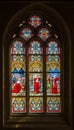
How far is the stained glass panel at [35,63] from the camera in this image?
306 inches

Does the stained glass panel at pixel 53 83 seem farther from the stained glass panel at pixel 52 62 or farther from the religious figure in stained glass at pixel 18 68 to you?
the religious figure in stained glass at pixel 18 68

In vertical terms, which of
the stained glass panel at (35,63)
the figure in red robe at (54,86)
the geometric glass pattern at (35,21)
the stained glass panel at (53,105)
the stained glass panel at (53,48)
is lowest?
the stained glass panel at (53,105)

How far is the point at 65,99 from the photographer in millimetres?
7621

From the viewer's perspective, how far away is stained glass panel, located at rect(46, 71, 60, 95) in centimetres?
779

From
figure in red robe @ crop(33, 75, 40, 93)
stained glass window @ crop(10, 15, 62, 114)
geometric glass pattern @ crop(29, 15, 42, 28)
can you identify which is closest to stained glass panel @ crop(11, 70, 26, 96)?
stained glass window @ crop(10, 15, 62, 114)

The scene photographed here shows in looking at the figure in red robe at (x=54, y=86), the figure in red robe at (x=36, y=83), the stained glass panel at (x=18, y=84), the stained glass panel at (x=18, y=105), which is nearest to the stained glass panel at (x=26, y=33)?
the stained glass panel at (x=18, y=84)

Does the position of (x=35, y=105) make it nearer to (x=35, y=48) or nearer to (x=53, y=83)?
(x=53, y=83)

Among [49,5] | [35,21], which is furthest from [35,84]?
[49,5]

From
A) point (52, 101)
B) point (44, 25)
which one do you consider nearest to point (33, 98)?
point (52, 101)

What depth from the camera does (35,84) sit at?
7789mm

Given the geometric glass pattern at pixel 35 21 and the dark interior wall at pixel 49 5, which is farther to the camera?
the geometric glass pattern at pixel 35 21

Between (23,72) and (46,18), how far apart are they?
1.26 meters

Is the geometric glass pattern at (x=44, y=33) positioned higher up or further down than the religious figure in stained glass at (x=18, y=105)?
higher up

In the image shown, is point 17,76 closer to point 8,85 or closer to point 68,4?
point 8,85
